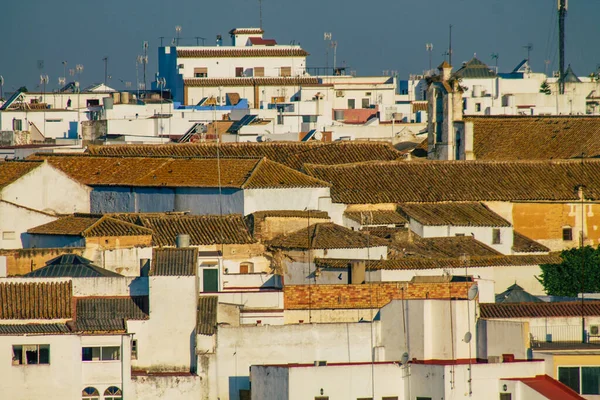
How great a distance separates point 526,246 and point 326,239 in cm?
745

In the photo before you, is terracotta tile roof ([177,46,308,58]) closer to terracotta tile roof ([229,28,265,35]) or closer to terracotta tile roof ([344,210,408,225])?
terracotta tile roof ([229,28,265,35])

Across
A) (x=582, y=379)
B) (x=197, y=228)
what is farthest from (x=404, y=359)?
(x=197, y=228)

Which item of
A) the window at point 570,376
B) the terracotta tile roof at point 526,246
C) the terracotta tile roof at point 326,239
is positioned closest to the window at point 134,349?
the terracotta tile roof at point 326,239

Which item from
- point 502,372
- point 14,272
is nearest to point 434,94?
point 14,272

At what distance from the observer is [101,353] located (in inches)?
1451

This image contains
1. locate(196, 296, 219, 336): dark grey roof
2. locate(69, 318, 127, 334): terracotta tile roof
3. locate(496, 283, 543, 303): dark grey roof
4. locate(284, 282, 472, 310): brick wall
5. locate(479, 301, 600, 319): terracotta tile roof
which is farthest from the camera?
locate(496, 283, 543, 303): dark grey roof

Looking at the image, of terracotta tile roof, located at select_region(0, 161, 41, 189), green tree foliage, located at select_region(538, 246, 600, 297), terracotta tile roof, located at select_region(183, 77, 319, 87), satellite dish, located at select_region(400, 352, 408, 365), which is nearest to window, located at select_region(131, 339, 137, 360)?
satellite dish, located at select_region(400, 352, 408, 365)

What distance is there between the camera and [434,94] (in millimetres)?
62531

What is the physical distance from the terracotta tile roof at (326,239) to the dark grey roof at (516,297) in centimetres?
462

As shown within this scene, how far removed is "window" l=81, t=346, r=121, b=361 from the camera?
36781 mm

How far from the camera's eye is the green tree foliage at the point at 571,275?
47406mm

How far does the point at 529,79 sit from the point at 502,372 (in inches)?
2389

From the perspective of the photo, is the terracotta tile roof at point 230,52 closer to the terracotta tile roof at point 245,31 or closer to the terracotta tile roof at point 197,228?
the terracotta tile roof at point 245,31

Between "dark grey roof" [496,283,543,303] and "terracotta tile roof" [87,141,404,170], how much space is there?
1536cm
